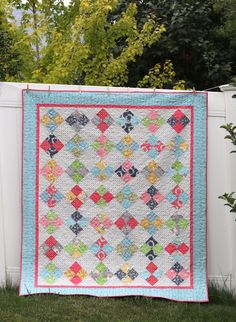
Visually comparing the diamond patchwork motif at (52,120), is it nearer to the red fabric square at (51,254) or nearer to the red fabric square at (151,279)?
the red fabric square at (51,254)

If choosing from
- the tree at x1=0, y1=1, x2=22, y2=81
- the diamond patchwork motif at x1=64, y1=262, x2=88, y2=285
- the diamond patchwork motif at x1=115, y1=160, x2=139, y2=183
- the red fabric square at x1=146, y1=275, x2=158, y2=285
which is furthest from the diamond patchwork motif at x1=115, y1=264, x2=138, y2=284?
the tree at x1=0, y1=1, x2=22, y2=81

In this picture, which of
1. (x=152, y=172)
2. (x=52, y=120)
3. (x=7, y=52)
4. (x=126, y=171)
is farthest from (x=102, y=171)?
(x=7, y=52)

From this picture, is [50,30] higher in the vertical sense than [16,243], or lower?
higher

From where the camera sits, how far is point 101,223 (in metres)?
4.68

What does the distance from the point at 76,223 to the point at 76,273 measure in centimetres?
41

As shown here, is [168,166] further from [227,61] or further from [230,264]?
[227,61]

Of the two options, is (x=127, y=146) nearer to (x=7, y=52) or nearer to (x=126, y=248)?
(x=126, y=248)

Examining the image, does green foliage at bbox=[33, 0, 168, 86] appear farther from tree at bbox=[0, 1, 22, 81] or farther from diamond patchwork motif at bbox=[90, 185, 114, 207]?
diamond patchwork motif at bbox=[90, 185, 114, 207]

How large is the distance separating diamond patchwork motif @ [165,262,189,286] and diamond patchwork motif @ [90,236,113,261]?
537mm

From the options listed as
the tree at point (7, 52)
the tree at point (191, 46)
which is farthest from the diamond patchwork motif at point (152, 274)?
the tree at point (191, 46)

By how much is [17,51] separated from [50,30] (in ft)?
1.74

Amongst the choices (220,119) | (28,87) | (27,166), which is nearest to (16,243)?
(27,166)

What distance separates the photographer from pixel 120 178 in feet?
15.5

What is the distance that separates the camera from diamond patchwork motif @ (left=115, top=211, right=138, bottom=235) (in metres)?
4.70
